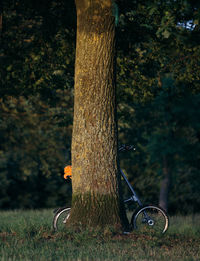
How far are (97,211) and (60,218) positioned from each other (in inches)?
46.6

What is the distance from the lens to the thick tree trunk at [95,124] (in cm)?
801

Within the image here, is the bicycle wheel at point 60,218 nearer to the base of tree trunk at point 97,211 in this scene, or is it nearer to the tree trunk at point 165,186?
the base of tree trunk at point 97,211

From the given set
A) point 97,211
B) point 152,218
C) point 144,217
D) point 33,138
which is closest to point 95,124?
point 97,211

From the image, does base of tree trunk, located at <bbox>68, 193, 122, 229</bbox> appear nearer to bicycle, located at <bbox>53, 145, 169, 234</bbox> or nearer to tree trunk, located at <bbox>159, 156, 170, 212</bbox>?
bicycle, located at <bbox>53, 145, 169, 234</bbox>

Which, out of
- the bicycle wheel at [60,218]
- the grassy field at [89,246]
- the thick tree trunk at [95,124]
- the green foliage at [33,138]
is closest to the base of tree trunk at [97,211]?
the thick tree trunk at [95,124]

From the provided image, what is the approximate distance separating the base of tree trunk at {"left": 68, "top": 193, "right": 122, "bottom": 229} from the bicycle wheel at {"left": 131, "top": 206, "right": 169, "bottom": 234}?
94 centimetres

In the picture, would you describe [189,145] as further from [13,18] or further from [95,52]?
[95,52]

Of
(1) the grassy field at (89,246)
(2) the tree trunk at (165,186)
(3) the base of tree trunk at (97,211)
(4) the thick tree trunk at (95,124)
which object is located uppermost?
(4) the thick tree trunk at (95,124)

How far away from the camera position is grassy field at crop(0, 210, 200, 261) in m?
6.41

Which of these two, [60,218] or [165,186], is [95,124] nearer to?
[60,218]

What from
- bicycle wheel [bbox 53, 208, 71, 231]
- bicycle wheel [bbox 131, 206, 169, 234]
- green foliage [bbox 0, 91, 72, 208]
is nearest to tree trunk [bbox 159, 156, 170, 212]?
green foliage [bbox 0, 91, 72, 208]

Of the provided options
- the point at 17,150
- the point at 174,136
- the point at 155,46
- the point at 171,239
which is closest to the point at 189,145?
the point at 174,136

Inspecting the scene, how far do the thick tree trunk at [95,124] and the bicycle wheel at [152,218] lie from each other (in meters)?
0.96

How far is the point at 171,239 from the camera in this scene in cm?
803
